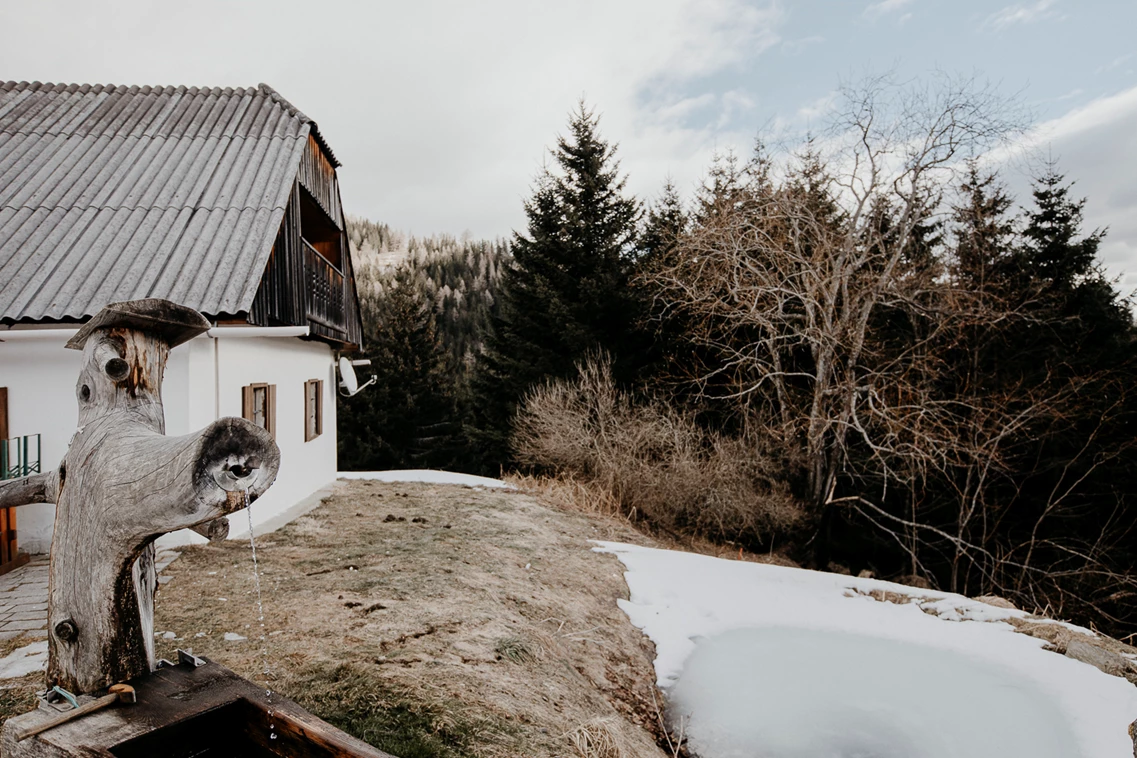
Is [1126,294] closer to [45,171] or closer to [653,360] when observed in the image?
[653,360]

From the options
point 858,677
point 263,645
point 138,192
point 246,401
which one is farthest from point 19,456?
point 858,677

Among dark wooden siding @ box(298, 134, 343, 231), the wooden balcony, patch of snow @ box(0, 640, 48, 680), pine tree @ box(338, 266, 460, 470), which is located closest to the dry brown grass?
the wooden balcony

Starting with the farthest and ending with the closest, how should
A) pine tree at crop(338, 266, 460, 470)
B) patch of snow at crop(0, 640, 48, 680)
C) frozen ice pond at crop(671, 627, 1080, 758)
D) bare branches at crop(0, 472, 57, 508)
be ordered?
pine tree at crop(338, 266, 460, 470), frozen ice pond at crop(671, 627, 1080, 758), patch of snow at crop(0, 640, 48, 680), bare branches at crop(0, 472, 57, 508)

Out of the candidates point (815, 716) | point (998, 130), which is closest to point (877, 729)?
point (815, 716)

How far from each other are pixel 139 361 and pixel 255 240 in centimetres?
559

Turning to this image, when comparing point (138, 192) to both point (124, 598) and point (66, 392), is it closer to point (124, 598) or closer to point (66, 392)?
point (66, 392)

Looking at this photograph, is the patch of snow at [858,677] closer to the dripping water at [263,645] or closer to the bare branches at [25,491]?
the dripping water at [263,645]

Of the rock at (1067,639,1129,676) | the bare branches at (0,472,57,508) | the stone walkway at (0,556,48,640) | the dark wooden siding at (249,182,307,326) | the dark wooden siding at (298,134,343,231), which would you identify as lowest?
the rock at (1067,639,1129,676)

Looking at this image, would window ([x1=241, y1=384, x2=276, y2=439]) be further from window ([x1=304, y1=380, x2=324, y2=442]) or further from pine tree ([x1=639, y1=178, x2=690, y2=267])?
pine tree ([x1=639, y1=178, x2=690, y2=267])

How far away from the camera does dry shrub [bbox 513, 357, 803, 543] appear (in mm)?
11930

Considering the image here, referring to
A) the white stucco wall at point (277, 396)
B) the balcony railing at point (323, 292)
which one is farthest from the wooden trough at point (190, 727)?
the balcony railing at point (323, 292)

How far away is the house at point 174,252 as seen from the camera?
6441 millimetres

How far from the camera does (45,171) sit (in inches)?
324

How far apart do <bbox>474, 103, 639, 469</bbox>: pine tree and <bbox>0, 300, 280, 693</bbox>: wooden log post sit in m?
14.4
